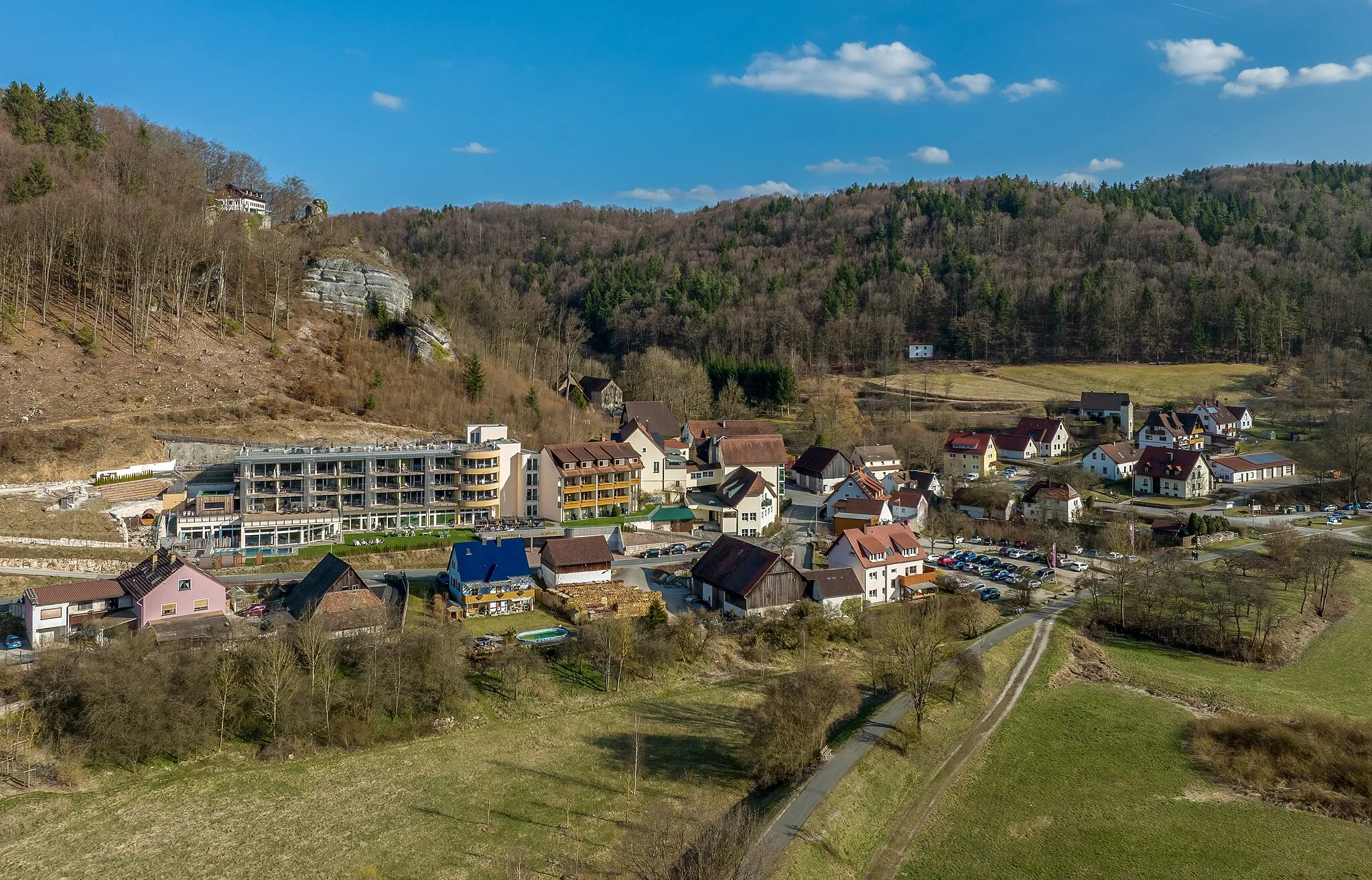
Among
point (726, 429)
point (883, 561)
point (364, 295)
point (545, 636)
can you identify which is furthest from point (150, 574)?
point (726, 429)

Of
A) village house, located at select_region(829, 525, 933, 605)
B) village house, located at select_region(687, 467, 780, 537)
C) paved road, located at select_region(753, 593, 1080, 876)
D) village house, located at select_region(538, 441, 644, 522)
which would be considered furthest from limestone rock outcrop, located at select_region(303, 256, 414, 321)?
paved road, located at select_region(753, 593, 1080, 876)

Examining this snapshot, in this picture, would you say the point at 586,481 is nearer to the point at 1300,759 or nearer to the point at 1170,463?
the point at 1300,759

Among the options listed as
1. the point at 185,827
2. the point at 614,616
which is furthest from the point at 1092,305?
the point at 185,827

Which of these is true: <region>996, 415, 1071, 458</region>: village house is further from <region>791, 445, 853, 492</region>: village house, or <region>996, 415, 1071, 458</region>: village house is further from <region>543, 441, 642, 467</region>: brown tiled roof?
<region>543, 441, 642, 467</region>: brown tiled roof

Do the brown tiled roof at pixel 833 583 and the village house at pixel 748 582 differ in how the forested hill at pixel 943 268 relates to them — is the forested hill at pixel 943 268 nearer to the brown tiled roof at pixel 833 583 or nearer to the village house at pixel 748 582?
the village house at pixel 748 582

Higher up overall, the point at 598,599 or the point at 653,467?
the point at 653,467

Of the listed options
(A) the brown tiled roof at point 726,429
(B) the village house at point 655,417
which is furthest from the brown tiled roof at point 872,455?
(B) the village house at point 655,417
